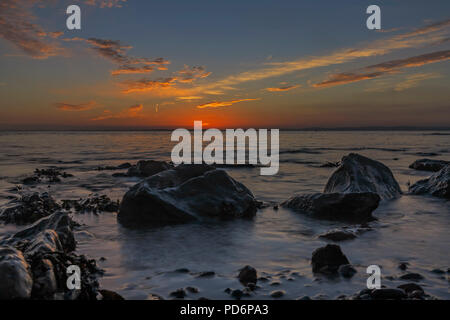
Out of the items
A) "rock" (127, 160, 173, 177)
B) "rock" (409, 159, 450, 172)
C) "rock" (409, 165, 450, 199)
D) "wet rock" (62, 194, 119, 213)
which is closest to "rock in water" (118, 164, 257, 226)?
"wet rock" (62, 194, 119, 213)

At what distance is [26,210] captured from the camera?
29.2ft

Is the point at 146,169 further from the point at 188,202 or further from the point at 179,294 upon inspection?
the point at 179,294

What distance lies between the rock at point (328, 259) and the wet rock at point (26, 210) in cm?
662

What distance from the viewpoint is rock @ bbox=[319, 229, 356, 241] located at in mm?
6961

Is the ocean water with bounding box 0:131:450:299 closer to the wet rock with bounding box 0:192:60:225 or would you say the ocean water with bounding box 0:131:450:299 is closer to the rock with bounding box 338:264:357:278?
the rock with bounding box 338:264:357:278

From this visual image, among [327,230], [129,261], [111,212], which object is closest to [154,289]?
[129,261]

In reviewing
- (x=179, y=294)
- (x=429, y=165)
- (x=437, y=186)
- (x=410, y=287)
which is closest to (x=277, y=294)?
(x=179, y=294)

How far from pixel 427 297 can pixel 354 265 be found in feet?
4.10

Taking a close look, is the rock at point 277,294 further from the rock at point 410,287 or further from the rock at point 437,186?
the rock at point 437,186

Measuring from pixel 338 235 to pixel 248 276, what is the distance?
9.24ft

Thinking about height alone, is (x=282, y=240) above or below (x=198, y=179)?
below

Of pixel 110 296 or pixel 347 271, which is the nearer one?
pixel 110 296

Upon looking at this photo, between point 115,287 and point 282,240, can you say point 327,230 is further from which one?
point 115,287
